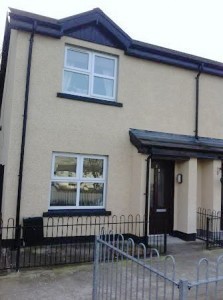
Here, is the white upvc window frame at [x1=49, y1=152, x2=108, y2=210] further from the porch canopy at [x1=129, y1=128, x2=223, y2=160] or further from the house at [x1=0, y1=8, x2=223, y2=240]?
the porch canopy at [x1=129, y1=128, x2=223, y2=160]

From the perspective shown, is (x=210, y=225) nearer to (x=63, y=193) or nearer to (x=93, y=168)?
(x=93, y=168)

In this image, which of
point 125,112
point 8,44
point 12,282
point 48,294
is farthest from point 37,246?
point 8,44

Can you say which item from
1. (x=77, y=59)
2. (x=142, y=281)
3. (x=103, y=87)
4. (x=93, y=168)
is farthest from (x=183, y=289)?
(x=77, y=59)

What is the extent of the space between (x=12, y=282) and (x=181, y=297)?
3818 mm

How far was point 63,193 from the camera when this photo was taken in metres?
9.21

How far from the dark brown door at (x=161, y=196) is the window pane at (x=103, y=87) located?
2624 millimetres

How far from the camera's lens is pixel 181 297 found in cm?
314

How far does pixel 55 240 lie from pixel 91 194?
168 centimetres

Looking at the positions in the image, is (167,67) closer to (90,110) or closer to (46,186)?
(90,110)

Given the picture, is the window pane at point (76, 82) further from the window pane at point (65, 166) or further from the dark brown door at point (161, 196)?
the dark brown door at point (161, 196)

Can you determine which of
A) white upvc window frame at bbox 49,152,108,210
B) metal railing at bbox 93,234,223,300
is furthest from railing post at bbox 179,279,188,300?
white upvc window frame at bbox 49,152,108,210

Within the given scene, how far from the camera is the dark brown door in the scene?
10.3 metres

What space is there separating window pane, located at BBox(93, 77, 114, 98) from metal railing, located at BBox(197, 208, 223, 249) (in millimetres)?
4856

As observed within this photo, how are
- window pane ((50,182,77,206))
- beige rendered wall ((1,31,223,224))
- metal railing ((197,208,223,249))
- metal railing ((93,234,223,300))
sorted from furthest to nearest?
metal railing ((197,208,223,249)) → window pane ((50,182,77,206)) → beige rendered wall ((1,31,223,224)) → metal railing ((93,234,223,300))
